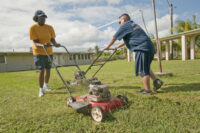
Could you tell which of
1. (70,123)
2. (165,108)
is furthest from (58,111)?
(165,108)

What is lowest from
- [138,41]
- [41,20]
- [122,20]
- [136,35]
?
[138,41]

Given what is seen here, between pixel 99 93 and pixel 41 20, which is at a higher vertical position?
pixel 41 20

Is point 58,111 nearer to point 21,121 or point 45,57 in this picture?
point 21,121

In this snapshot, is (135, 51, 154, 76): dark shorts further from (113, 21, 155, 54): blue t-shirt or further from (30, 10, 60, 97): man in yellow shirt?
(30, 10, 60, 97): man in yellow shirt

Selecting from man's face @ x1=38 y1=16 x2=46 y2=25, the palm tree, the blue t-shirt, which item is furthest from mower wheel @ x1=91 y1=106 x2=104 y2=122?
the palm tree

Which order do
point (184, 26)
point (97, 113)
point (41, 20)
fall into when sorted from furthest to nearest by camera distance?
1. point (184, 26)
2. point (41, 20)
3. point (97, 113)

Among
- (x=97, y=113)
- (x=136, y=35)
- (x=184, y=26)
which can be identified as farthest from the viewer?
(x=184, y=26)

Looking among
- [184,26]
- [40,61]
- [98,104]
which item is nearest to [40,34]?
[40,61]

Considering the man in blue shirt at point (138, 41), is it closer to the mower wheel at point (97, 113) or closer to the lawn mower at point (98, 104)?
the lawn mower at point (98, 104)

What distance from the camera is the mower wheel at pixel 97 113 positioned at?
2039mm

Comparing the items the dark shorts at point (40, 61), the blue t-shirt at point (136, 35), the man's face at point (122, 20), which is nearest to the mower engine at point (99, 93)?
the blue t-shirt at point (136, 35)

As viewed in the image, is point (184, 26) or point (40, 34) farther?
point (184, 26)

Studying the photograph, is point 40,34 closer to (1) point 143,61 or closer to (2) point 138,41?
(2) point 138,41

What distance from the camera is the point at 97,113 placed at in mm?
2109
